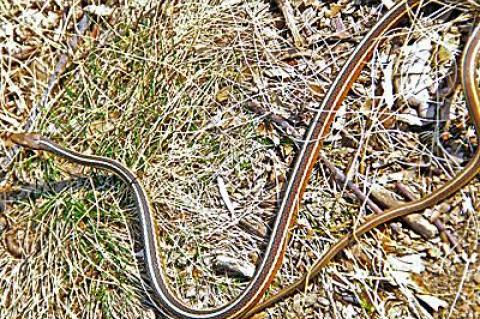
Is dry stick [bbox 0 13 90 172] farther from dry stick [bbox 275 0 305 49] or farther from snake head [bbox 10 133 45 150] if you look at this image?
dry stick [bbox 275 0 305 49]

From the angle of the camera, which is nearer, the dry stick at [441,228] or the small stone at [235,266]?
the dry stick at [441,228]

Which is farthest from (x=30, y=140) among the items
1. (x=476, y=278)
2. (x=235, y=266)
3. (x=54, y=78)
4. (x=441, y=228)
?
(x=476, y=278)

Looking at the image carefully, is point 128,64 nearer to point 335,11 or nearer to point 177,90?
point 177,90

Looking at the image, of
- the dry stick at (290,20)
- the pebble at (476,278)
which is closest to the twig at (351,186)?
the pebble at (476,278)

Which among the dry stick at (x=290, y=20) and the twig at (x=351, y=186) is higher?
the dry stick at (x=290, y=20)

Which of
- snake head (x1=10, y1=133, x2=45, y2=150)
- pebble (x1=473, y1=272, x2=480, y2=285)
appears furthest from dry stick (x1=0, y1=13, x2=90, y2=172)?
pebble (x1=473, y1=272, x2=480, y2=285)

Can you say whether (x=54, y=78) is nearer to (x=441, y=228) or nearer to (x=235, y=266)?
(x=235, y=266)

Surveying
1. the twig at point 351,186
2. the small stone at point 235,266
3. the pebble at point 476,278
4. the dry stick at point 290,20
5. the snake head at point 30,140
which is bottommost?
the small stone at point 235,266

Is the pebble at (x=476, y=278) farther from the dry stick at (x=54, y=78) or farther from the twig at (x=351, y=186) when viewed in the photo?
the dry stick at (x=54, y=78)
